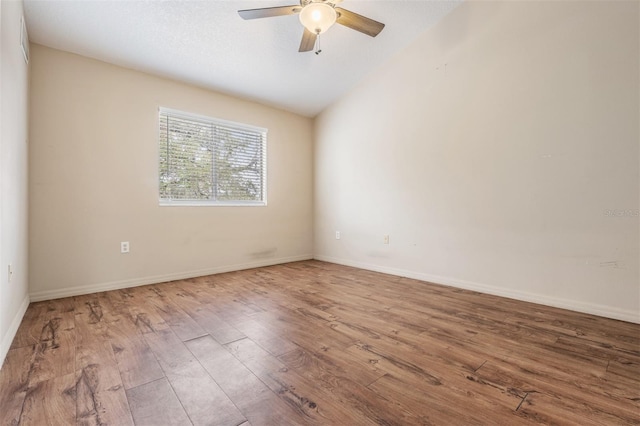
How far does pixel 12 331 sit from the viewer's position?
1877 mm

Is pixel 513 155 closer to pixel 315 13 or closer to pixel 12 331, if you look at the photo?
pixel 315 13

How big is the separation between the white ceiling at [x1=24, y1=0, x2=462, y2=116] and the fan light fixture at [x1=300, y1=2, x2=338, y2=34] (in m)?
0.61

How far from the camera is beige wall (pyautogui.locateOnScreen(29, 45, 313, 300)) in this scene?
269 centimetres

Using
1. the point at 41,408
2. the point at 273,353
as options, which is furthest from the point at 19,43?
the point at 273,353

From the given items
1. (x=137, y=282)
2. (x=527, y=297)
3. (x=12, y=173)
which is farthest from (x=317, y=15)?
(x=137, y=282)

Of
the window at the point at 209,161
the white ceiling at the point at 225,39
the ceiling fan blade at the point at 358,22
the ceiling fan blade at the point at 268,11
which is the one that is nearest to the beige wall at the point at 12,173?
the white ceiling at the point at 225,39

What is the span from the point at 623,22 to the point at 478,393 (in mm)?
2895

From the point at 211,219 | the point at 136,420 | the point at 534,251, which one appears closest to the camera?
the point at 136,420

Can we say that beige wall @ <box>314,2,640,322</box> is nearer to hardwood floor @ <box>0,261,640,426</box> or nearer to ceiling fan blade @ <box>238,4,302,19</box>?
hardwood floor @ <box>0,261,640,426</box>

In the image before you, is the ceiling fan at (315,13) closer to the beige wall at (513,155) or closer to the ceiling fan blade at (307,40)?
the ceiling fan blade at (307,40)

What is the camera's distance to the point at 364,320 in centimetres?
220

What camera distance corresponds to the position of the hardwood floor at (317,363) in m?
1.19

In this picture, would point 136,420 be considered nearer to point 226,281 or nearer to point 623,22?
point 226,281

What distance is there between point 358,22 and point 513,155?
1.85m
